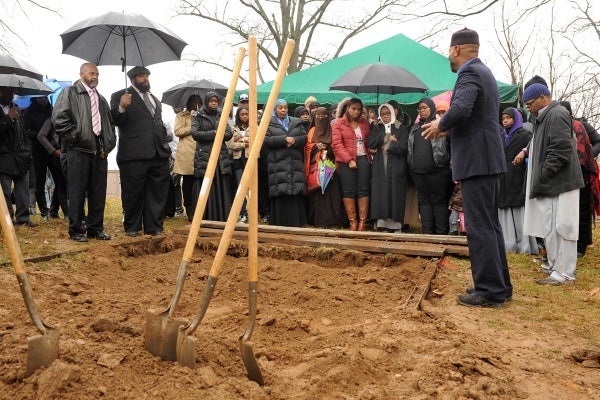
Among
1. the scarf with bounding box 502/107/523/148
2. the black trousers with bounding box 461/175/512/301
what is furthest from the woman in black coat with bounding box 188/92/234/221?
the black trousers with bounding box 461/175/512/301

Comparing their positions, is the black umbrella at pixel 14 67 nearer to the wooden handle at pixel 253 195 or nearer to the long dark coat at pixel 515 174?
the wooden handle at pixel 253 195

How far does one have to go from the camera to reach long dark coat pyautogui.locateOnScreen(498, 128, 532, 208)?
7016 mm

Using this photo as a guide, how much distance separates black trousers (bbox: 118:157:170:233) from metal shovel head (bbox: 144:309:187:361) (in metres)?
4.47

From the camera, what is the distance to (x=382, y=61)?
11344mm

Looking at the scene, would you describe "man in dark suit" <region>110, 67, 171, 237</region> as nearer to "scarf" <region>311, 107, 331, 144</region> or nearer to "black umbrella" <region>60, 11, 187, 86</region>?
"black umbrella" <region>60, 11, 187, 86</region>

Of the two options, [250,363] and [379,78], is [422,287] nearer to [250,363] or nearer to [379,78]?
[250,363]

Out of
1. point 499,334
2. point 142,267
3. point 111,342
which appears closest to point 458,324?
point 499,334

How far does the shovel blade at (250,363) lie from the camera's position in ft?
8.98

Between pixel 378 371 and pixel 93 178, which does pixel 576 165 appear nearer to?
pixel 378 371

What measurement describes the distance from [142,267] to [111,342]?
2.64 m

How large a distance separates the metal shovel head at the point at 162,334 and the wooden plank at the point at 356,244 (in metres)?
3.52

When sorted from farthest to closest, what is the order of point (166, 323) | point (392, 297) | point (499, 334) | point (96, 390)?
1. point (392, 297)
2. point (499, 334)
3. point (166, 323)
4. point (96, 390)

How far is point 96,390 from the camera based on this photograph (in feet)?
8.55

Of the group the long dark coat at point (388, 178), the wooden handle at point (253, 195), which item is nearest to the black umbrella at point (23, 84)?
the long dark coat at point (388, 178)
